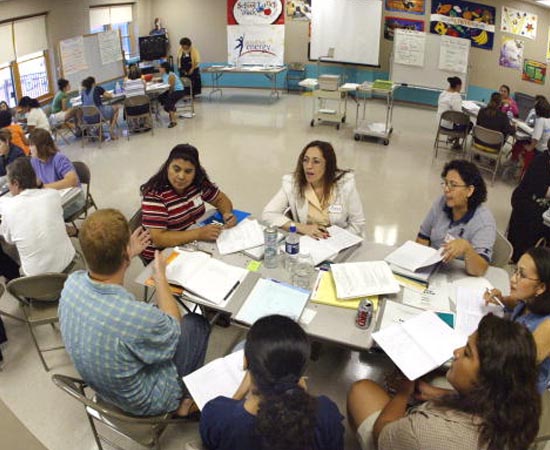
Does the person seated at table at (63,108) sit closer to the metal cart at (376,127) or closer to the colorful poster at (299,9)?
the metal cart at (376,127)

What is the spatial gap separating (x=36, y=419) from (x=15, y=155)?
275cm

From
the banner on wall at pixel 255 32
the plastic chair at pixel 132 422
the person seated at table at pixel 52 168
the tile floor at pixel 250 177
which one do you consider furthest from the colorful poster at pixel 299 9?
the plastic chair at pixel 132 422

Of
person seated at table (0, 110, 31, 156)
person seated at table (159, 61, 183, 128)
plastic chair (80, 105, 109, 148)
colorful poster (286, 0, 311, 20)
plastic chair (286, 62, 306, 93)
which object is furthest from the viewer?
plastic chair (286, 62, 306, 93)

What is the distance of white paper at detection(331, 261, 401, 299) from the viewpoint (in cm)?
245

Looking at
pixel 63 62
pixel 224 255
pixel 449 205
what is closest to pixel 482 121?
pixel 449 205

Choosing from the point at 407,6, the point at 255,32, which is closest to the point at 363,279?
the point at 407,6

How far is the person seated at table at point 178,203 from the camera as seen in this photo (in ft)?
9.66

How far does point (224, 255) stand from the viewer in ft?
9.29

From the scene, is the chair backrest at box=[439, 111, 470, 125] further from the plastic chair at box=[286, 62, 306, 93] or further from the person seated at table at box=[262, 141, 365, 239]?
the plastic chair at box=[286, 62, 306, 93]

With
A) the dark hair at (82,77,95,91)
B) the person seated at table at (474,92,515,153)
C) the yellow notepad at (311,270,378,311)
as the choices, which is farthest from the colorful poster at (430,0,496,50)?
the yellow notepad at (311,270,378,311)

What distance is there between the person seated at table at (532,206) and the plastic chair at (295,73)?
24.4 ft

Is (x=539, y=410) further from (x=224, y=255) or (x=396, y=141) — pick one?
(x=396, y=141)

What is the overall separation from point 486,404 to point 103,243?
5.09 ft

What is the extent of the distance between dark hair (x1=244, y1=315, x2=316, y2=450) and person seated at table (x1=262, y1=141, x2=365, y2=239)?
64.2 inches
